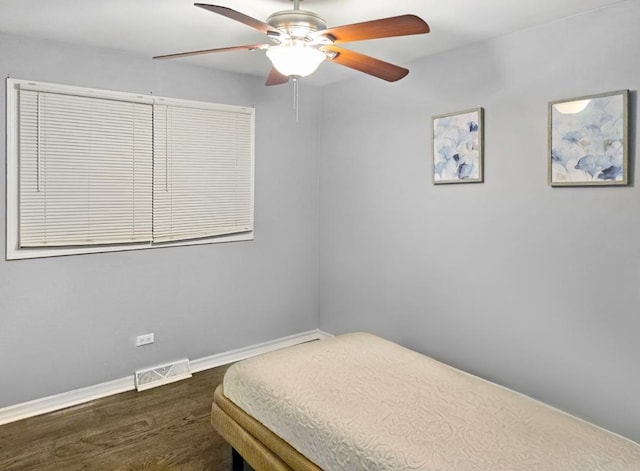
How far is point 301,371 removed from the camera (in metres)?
2.36

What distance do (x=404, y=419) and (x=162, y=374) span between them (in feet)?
7.37

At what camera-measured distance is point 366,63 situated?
2299mm

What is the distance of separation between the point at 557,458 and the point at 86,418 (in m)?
2.76

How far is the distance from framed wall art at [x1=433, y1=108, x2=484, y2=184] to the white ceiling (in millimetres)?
506

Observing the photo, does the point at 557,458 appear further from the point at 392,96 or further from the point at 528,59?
the point at 392,96

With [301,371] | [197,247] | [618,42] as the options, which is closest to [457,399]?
[301,371]

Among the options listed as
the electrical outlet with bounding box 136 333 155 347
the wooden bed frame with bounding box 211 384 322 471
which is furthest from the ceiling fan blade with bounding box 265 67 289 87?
the electrical outlet with bounding box 136 333 155 347

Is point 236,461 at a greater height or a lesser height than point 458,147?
lesser

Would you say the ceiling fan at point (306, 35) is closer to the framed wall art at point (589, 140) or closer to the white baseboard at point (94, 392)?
the framed wall art at point (589, 140)

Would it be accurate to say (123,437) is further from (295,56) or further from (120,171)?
(295,56)

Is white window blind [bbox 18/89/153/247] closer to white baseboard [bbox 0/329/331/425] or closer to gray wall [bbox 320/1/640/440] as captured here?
white baseboard [bbox 0/329/331/425]

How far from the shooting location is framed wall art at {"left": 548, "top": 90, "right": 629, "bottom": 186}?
7.58ft

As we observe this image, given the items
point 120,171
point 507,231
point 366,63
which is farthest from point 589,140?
point 120,171

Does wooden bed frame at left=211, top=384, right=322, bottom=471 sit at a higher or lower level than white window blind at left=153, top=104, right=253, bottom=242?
lower
